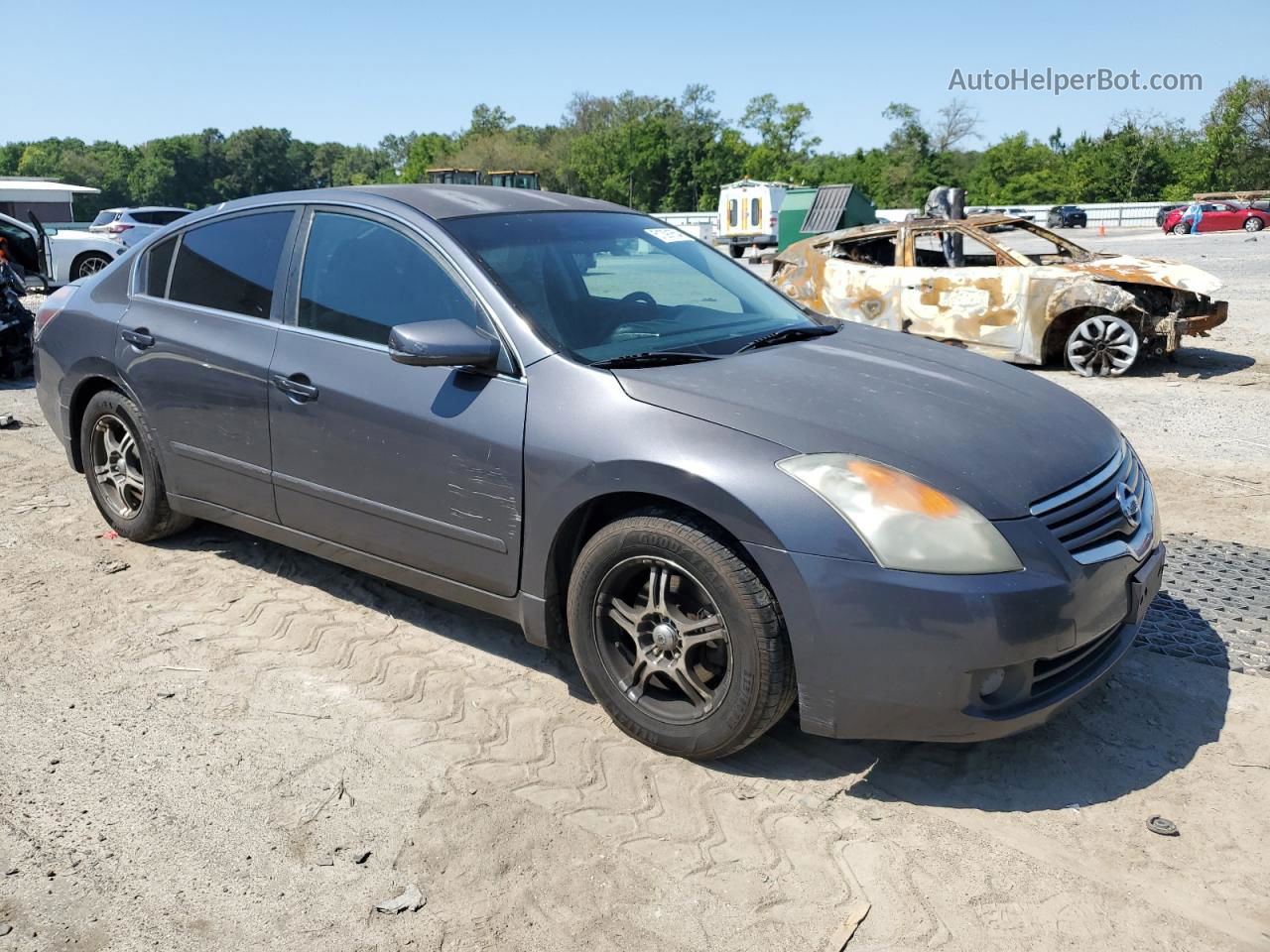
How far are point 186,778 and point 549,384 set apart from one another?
1630 mm

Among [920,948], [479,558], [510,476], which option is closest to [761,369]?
[510,476]

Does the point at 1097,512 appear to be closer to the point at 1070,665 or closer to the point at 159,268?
the point at 1070,665

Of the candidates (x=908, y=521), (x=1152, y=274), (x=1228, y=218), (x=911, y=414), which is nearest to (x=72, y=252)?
(x=1152, y=274)

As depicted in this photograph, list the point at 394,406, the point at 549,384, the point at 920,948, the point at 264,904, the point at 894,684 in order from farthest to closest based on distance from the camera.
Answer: the point at 394,406
the point at 549,384
the point at 894,684
the point at 264,904
the point at 920,948

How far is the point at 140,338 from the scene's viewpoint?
15.5ft

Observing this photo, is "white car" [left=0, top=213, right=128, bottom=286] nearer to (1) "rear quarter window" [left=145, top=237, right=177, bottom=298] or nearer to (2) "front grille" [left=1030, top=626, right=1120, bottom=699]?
(1) "rear quarter window" [left=145, top=237, right=177, bottom=298]

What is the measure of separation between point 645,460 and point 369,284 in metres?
1.51

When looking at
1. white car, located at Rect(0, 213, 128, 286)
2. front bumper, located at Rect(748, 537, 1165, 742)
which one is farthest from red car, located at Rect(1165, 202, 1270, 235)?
front bumper, located at Rect(748, 537, 1165, 742)

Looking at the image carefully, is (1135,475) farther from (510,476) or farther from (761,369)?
(510,476)

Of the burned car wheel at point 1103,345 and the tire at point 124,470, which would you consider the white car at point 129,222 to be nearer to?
the tire at point 124,470

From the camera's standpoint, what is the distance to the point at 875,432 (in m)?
3.08

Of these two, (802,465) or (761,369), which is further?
(761,369)

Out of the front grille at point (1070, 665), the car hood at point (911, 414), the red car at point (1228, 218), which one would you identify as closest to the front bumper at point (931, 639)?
the front grille at point (1070, 665)

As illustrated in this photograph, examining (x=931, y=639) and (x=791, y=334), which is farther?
(x=791, y=334)
